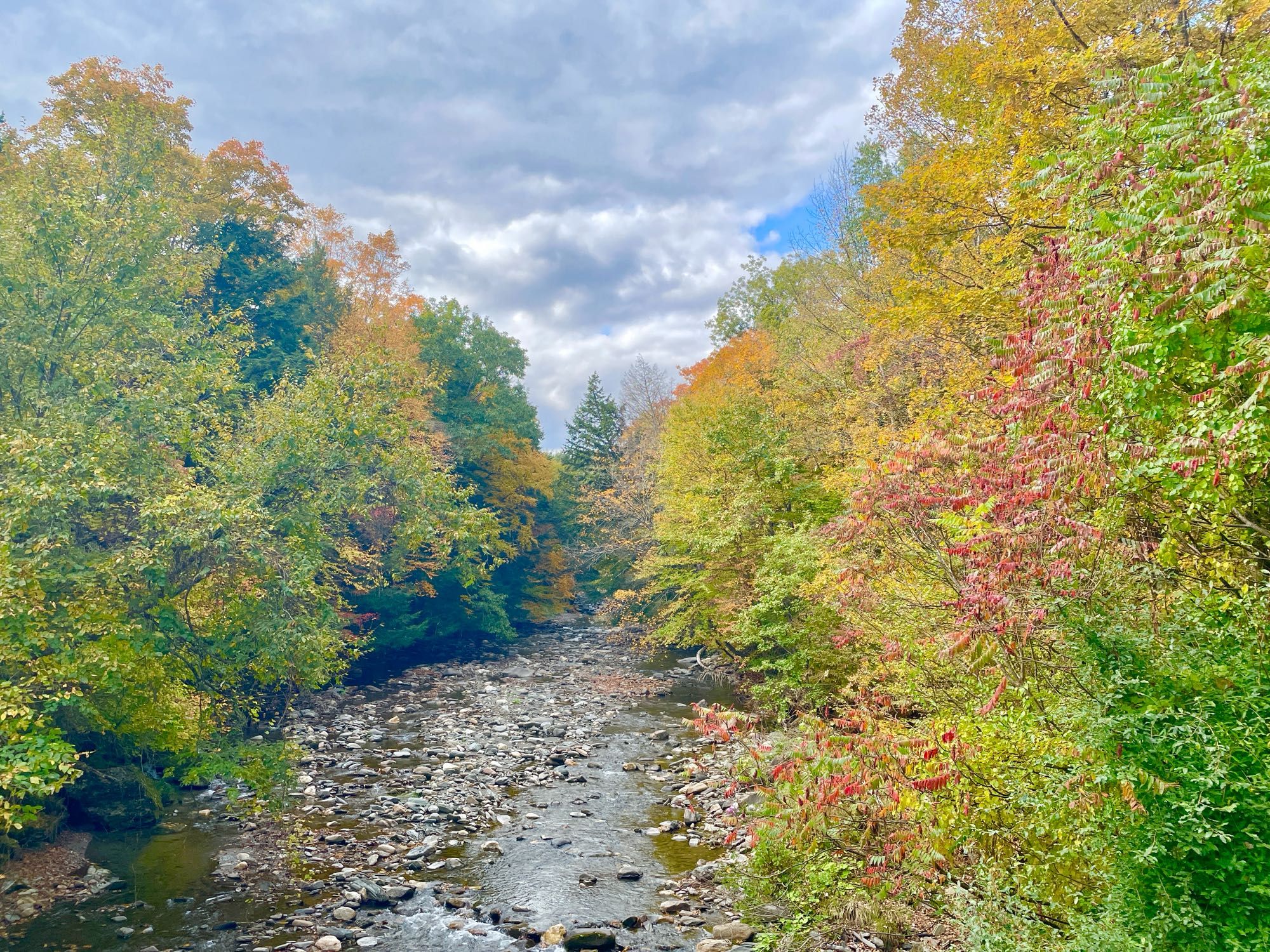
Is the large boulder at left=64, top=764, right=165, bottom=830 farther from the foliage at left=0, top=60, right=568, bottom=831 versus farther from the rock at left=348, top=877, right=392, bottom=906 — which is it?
the rock at left=348, top=877, right=392, bottom=906

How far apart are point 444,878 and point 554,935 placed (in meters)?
2.35

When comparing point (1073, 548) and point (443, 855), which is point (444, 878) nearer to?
point (443, 855)

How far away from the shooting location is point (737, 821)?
7.89 metres

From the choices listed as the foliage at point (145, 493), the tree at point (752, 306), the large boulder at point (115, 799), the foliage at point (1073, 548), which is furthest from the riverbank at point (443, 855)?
the tree at point (752, 306)

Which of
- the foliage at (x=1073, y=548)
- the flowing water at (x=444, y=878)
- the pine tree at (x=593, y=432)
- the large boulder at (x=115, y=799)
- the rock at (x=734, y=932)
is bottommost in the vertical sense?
A: the flowing water at (x=444, y=878)

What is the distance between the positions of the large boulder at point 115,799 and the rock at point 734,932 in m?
8.98

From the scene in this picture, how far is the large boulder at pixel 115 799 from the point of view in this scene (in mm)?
9328

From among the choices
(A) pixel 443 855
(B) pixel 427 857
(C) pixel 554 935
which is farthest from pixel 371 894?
(C) pixel 554 935

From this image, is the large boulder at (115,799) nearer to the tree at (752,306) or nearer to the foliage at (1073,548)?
the foliage at (1073,548)

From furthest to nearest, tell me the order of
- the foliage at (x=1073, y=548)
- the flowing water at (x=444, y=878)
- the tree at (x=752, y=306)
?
the tree at (x=752, y=306)
the flowing water at (x=444, y=878)
the foliage at (x=1073, y=548)

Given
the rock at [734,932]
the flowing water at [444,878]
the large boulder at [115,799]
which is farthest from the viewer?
the large boulder at [115,799]

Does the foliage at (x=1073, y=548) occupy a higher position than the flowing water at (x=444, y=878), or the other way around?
the foliage at (x=1073, y=548)

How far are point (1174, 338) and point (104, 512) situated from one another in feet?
39.6

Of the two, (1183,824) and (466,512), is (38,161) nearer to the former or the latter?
(466,512)
